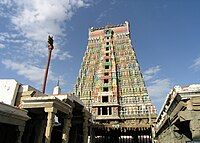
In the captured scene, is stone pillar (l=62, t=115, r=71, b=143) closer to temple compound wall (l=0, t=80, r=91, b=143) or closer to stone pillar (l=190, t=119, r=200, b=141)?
temple compound wall (l=0, t=80, r=91, b=143)

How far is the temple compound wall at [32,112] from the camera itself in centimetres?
1615

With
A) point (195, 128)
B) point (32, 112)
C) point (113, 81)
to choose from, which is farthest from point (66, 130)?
point (113, 81)

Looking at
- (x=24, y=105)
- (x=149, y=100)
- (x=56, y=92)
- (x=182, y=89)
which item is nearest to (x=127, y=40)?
(x=149, y=100)

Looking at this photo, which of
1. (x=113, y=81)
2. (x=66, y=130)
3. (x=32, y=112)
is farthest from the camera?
(x=113, y=81)

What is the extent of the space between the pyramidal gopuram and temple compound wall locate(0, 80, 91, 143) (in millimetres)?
18685

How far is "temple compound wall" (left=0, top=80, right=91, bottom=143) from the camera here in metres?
16.1

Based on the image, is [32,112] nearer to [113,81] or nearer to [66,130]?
[66,130]

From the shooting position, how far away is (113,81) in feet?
148

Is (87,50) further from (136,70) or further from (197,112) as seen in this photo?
(197,112)

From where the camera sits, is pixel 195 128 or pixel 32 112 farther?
pixel 32 112

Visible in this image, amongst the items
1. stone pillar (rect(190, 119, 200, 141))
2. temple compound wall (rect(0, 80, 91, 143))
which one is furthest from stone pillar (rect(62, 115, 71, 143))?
stone pillar (rect(190, 119, 200, 141))

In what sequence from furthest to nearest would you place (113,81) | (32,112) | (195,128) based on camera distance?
(113,81)
(32,112)
(195,128)

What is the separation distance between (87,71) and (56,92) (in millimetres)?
28092

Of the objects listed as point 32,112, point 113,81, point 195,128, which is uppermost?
point 113,81
